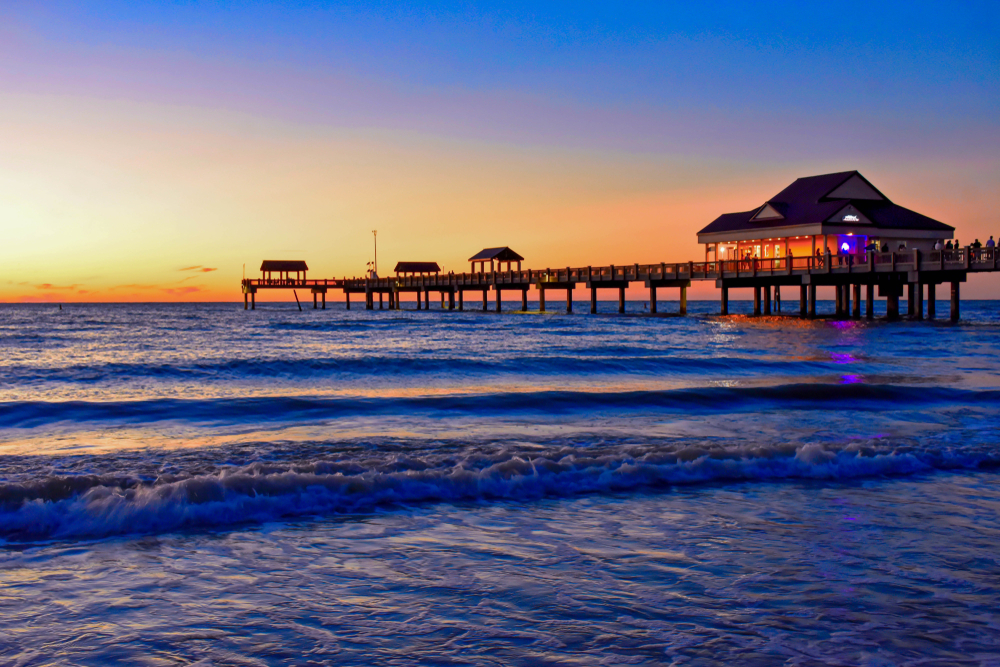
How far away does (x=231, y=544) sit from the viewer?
4.63m

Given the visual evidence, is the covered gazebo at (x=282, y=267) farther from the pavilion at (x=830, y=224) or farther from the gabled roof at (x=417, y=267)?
the pavilion at (x=830, y=224)

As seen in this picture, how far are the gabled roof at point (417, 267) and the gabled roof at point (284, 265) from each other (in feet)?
38.6

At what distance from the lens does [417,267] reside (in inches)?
3430

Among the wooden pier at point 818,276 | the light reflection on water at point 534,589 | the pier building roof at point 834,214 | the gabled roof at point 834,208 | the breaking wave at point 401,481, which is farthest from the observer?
the gabled roof at point 834,208

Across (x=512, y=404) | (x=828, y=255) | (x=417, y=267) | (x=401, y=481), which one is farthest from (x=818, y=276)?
(x=417, y=267)

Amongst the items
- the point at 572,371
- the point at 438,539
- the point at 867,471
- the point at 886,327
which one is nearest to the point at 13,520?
the point at 438,539

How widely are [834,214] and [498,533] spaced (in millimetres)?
42281

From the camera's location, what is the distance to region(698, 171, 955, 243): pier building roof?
139 ft

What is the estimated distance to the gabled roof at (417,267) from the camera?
8625cm

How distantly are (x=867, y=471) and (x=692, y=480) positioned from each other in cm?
168

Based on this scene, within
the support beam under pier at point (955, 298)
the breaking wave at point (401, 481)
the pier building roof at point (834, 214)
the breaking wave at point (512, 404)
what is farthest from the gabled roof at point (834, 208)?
the breaking wave at point (401, 481)

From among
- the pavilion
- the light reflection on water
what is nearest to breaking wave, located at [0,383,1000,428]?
the light reflection on water

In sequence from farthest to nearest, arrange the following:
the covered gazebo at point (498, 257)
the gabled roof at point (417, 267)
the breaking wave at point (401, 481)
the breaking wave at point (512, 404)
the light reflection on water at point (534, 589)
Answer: the gabled roof at point (417, 267) → the covered gazebo at point (498, 257) → the breaking wave at point (512, 404) → the breaking wave at point (401, 481) → the light reflection on water at point (534, 589)

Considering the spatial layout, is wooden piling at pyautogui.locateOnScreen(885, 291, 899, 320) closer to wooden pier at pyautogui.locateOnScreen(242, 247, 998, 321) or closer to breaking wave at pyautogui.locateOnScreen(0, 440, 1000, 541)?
wooden pier at pyautogui.locateOnScreen(242, 247, 998, 321)
